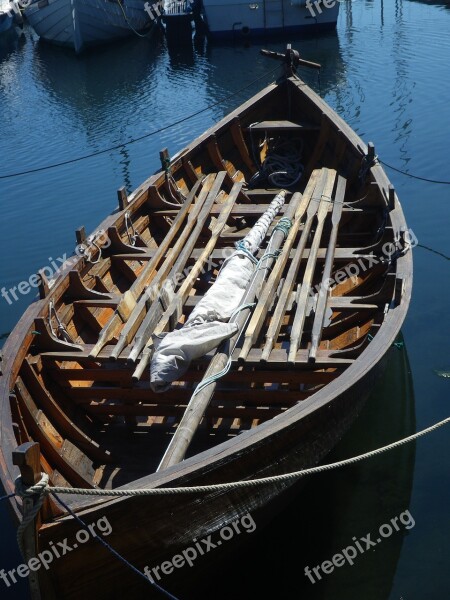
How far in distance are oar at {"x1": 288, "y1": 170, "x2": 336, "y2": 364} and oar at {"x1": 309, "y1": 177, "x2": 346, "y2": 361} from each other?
12 centimetres

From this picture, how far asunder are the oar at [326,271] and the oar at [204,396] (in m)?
0.62

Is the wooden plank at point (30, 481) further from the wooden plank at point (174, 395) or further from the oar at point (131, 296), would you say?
the oar at point (131, 296)

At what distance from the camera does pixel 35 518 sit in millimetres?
4117

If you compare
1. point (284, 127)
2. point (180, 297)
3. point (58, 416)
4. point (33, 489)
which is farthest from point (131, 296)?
point (284, 127)

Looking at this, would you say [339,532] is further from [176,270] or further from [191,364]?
[176,270]

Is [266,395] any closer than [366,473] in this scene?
Yes

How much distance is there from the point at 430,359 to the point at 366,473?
2287mm

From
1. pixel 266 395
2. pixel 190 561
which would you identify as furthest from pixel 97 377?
pixel 190 561

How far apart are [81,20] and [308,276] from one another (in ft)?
96.4

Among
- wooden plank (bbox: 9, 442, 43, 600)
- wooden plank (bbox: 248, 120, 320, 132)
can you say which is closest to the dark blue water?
wooden plank (bbox: 9, 442, 43, 600)

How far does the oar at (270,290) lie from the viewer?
6.27m

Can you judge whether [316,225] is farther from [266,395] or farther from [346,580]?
[346,580]

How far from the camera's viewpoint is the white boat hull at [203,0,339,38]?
33.2 metres

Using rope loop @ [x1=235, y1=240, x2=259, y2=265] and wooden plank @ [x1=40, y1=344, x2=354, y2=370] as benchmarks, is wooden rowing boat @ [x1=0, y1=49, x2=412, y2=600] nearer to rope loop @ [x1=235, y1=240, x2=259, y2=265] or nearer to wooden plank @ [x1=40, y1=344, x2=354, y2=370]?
wooden plank @ [x1=40, y1=344, x2=354, y2=370]
